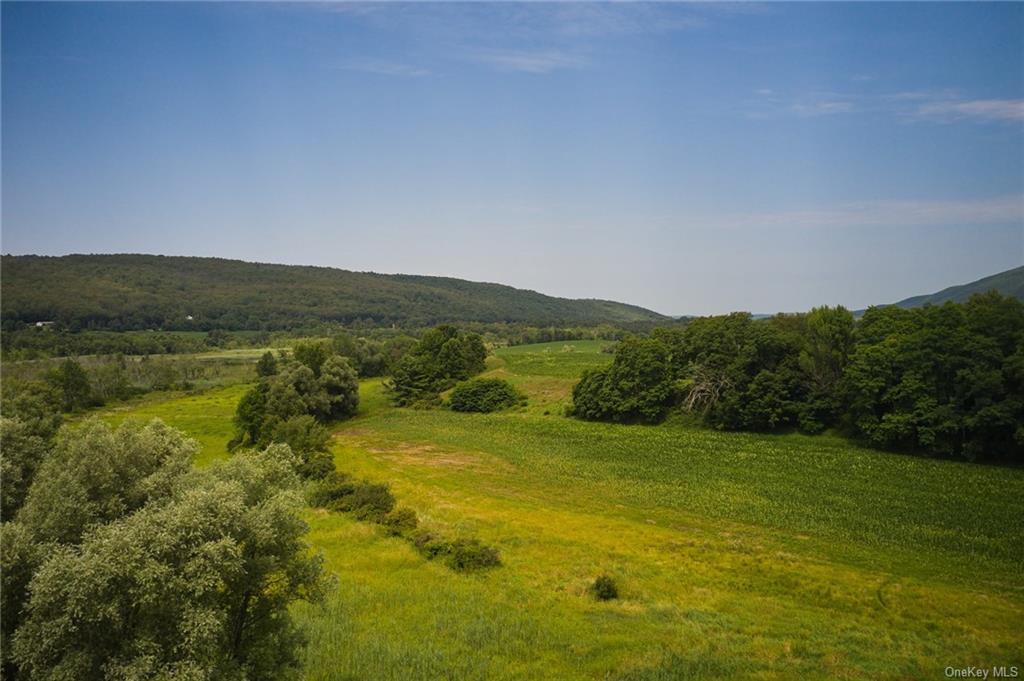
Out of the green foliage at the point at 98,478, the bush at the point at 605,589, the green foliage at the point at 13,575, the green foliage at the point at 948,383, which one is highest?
the green foliage at the point at 948,383

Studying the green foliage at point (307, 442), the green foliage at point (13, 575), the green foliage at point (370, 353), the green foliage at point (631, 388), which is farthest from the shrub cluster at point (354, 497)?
the green foliage at point (370, 353)

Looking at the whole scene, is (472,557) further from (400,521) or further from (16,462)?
(16,462)

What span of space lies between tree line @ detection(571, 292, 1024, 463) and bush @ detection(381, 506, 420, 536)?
1678 inches

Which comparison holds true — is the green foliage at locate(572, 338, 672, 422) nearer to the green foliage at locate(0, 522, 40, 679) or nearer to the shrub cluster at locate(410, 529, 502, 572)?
the shrub cluster at locate(410, 529, 502, 572)

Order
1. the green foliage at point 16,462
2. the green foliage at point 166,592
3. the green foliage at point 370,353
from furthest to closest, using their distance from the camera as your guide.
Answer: the green foliage at point 370,353 → the green foliage at point 16,462 → the green foliage at point 166,592

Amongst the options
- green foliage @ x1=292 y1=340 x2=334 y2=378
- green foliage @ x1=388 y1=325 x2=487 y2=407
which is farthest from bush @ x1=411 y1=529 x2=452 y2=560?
green foliage @ x1=388 y1=325 x2=487 y2=407

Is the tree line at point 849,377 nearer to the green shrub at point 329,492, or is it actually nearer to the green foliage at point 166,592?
the green shrub at point 329,492

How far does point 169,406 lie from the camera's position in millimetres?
97500

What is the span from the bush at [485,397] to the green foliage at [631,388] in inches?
610

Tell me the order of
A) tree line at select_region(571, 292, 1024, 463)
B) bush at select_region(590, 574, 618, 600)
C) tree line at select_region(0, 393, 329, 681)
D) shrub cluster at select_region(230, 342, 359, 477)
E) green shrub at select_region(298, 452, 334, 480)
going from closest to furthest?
tree line at select_region(0, 393, 329, 681) < bush at select_region(590, 574, 618, 600) < tree line at select_region(571, 292, 1024, 463) < green shrub at select_region(298, 452, 334, 480) < shrub cluster at select_region(230, 342, 359, 477)

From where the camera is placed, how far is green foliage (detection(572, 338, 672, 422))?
7638cm

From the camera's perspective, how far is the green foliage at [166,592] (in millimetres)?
13477

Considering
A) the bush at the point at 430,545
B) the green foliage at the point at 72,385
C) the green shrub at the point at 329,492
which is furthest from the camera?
the green foliage at the point at 72,385

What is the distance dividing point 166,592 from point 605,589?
1940 centimetres
